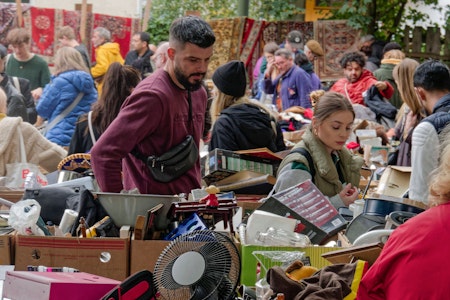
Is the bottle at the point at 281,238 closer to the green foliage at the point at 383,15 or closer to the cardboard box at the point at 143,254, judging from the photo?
the cardboard box at the point at 143,254

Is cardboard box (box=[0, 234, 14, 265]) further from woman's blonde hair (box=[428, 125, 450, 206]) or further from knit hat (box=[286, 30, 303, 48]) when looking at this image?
knit hat (box=[286, 30, 303, 48])

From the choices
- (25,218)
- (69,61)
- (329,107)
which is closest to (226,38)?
(69,61)

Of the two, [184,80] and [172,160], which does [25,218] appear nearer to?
[172,160]

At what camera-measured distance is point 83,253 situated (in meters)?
4.33

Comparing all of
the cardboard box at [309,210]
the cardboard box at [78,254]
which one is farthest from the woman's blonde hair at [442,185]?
the cardboard box at [78,254]

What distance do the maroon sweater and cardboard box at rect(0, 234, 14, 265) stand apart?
87 centimetres

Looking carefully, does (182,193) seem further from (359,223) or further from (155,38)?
(155,38)

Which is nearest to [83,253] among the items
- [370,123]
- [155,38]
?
[370,123]

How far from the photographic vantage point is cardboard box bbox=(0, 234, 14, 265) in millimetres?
4348

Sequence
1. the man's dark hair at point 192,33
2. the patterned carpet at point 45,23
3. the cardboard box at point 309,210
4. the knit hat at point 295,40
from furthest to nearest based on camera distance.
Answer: the patterned carpet at point 45,23
the knit hat at point 295,40
the man's dark hair at point 192,33
the cardboard box at point 309,210

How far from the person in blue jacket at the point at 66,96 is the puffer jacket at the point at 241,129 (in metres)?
2.74

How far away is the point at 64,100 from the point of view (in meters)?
9.60

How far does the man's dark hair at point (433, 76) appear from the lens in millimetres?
6457

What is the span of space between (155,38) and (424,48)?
6.04 metres
